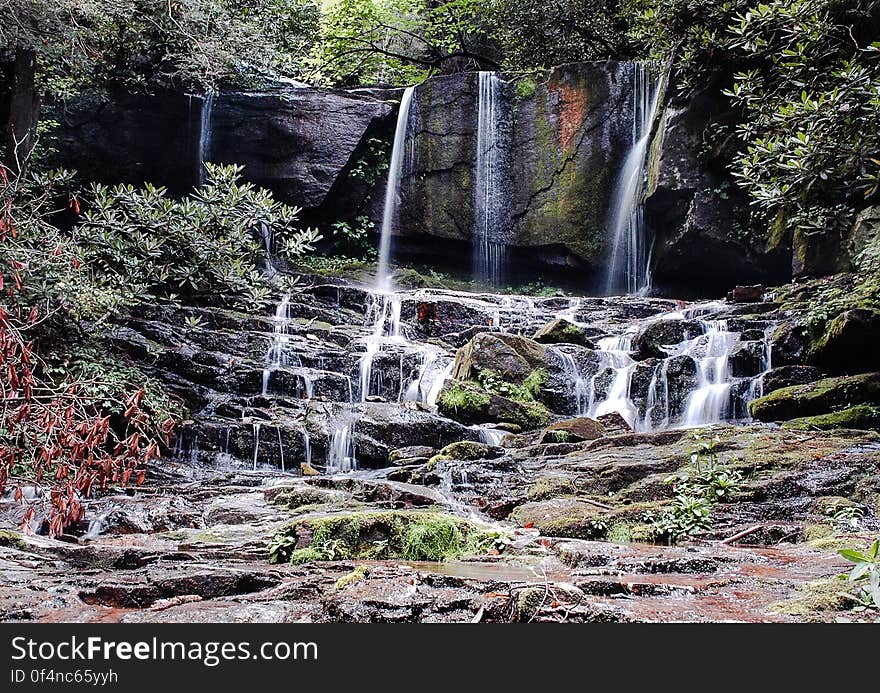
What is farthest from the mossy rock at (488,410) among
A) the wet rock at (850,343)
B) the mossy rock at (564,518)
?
the mossy rock at (564,518)

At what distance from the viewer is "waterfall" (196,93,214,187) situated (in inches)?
758

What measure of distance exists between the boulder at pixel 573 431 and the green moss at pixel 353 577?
5.94m

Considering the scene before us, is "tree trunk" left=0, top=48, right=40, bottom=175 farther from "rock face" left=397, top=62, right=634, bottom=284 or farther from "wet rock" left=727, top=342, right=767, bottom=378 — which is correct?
"wet rock" left=727, top=342, right=767, bottom=378

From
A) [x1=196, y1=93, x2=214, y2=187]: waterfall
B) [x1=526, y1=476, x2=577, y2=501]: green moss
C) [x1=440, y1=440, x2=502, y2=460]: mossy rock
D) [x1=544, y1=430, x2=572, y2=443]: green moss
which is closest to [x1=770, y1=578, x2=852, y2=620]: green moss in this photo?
[x1=526, y1=476, x2=577, y2=501]: green moss

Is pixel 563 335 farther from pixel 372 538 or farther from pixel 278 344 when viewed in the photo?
pixel 372 538

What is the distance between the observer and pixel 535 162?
19766 millimetres

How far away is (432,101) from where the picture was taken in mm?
20281

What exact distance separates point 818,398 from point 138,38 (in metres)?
13.2

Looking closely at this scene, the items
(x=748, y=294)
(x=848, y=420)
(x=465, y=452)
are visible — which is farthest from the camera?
(x=748, y=294)

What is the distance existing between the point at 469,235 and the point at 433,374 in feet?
29.6

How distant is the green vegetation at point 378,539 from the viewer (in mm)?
4113

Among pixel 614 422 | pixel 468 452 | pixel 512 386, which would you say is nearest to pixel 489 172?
pixel 512 386

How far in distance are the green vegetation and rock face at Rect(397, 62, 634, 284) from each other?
51.7 ft
